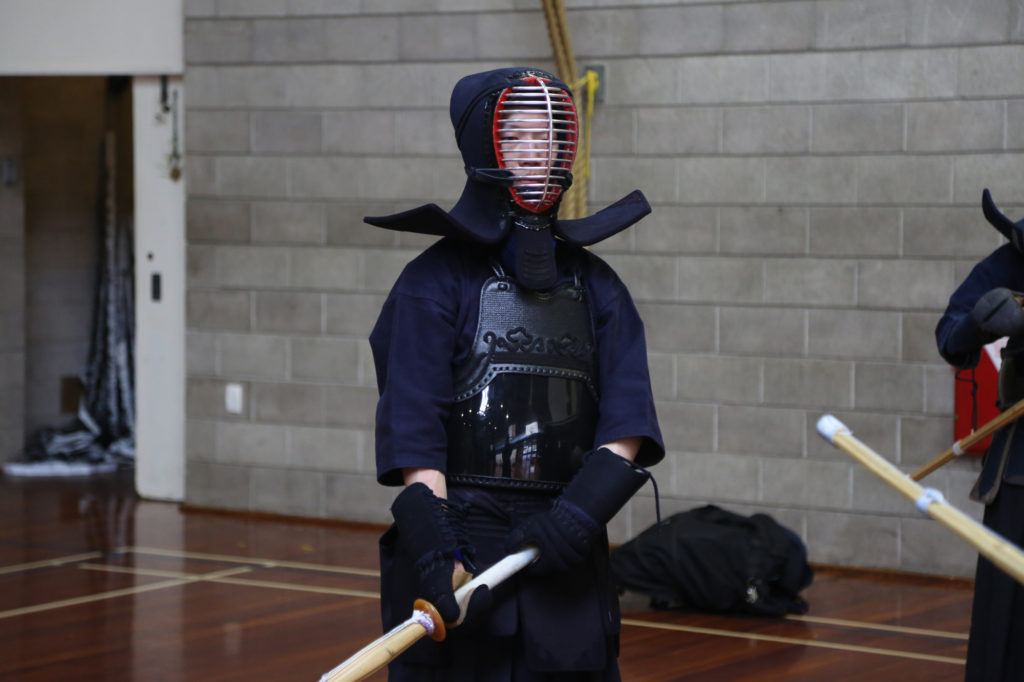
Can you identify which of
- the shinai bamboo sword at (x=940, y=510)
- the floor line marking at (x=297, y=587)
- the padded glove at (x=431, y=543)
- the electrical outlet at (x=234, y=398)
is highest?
the shinai bamboo sword at (x=940, y=510)

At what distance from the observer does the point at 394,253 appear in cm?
527

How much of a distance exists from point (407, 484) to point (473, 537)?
13 cm

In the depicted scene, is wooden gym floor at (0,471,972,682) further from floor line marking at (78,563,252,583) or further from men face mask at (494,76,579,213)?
men face mask at (494,76,579,213)

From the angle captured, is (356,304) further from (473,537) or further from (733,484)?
(473,537)

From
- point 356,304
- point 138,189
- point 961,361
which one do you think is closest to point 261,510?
point 356,304

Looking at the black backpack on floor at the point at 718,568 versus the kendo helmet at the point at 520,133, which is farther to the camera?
the black backpack on floor at the point at 718,568

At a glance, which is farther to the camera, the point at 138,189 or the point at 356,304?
the point at 138,189

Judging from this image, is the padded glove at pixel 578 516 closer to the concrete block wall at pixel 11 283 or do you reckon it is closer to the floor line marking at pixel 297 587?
the floor line marking at pixel 297 587

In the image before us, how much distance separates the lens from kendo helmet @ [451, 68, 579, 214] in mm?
1884

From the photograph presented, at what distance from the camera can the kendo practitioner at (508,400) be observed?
1.84m

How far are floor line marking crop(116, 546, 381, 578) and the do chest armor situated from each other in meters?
2.69

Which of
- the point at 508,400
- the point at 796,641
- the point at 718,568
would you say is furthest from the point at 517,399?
Answer: the point at 718,568

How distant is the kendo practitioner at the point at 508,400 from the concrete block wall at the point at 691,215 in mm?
2885

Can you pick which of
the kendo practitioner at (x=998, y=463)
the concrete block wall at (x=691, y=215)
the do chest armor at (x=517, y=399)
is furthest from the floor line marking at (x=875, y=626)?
the do chest armor at (x=517, y=399)
